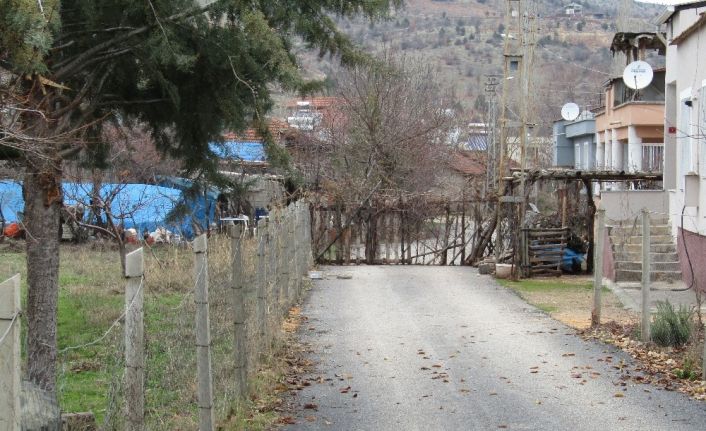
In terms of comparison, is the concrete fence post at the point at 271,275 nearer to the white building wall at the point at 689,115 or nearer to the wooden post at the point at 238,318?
the wooden post at the point at 238,318

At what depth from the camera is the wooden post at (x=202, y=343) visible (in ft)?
22.0

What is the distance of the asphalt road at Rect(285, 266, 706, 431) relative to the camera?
8602 mm

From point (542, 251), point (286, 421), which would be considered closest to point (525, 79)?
point (542, 251)

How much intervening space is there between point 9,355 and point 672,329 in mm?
9712

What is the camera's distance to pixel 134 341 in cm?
528

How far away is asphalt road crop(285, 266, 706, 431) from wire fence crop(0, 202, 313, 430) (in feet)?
2.27

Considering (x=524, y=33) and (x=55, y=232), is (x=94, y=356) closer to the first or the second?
(x=55, y=232)

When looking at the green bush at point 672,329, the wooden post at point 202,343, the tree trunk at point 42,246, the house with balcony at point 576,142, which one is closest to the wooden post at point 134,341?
the wooden post at point 202,343

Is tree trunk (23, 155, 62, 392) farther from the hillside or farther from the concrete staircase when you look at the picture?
the hillside

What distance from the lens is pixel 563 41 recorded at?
12169 centimetres

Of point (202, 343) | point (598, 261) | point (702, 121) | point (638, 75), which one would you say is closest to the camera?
point (202, 343)

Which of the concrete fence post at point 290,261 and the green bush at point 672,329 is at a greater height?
the concrete fence post at point 290,261

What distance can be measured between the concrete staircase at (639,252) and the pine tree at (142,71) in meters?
11.8

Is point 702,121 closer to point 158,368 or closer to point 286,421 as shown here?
point 286,421
